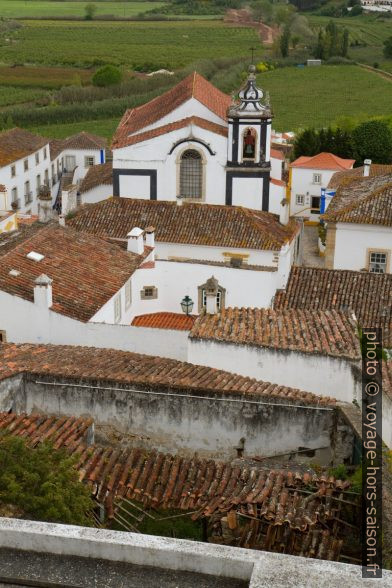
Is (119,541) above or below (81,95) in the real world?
above

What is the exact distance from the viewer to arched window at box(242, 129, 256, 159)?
34000mm

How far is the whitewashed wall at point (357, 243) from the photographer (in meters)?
27.2

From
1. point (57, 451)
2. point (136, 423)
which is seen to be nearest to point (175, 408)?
point (136, 423)

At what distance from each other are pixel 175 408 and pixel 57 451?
3224mm

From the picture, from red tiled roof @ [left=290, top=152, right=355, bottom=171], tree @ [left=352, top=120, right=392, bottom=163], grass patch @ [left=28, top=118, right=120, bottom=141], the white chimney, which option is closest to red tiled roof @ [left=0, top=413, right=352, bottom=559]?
the white chimney

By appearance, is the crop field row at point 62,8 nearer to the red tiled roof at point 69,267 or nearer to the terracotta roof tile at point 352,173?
the terracotta roof tile at point 352,173

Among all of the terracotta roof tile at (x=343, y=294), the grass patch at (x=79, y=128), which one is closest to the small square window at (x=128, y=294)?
the terracotta roof tile at (x=343, y=294)

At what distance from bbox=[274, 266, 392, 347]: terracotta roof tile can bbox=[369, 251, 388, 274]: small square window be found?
4.39 meters

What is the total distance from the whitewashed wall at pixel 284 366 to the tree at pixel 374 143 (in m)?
36.5

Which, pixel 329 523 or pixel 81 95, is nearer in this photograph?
pixel 329 523

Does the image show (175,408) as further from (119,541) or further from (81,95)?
(81,95)

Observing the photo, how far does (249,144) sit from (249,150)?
0.25 metres

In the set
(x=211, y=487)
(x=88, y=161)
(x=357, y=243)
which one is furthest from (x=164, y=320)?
(x=88, y=161)

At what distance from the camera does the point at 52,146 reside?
165 ft
